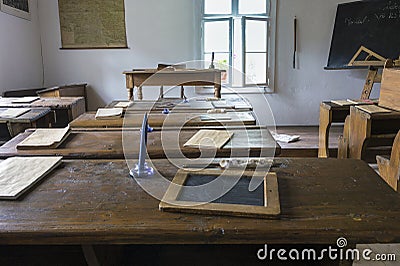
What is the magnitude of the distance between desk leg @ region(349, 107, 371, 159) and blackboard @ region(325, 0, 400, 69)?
2258 mm

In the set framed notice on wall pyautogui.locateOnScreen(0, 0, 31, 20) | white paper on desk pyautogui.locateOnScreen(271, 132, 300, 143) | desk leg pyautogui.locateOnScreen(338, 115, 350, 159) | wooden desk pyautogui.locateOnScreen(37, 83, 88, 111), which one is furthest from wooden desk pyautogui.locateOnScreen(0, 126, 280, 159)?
framed notice on wall pyautogui.locateOnScreen(0, 0, 31, 20)

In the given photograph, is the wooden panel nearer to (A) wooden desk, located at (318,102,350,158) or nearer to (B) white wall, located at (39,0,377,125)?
(A) wooden desk, located at (318,102,350,158)

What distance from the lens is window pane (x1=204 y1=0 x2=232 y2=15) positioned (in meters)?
5.20

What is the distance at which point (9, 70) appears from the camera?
14.6 feet

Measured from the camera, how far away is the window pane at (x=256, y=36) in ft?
17.2

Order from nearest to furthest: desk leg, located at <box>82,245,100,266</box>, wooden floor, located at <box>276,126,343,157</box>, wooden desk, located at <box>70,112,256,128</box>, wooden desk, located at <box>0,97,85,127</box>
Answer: desk leg, located at <box>82,245,100,266</box> < wooden desk, located at <box>70,112,256,128</box> < wooden desk, located at <box>0,97,85,127</box> < wooden floor, located at <box>276,126,343,157</box>

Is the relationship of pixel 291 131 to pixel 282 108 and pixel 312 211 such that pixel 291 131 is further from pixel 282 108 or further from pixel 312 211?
pixel 312 211

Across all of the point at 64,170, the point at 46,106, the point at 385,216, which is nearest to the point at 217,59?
the point at 46,106

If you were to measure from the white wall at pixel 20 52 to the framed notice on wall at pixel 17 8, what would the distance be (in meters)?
0.05

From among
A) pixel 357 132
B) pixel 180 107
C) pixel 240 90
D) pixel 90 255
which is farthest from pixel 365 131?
pixel 240 90

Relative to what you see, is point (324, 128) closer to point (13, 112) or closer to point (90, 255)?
point (13, 112)

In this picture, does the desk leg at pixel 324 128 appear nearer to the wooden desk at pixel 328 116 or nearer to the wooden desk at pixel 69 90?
the wooden desk at pixel 328 116

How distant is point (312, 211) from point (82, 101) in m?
2.83

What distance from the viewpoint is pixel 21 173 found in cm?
123
